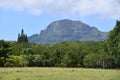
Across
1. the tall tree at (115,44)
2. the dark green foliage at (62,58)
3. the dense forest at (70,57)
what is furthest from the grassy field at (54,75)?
the dark green foliage at (62,58)

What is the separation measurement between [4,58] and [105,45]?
95.6 ft

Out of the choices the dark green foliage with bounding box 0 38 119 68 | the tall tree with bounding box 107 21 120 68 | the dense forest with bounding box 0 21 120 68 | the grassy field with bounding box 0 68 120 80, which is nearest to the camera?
the grassy field with bounding box 0 68 120 80

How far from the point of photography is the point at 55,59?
11294 centimetres

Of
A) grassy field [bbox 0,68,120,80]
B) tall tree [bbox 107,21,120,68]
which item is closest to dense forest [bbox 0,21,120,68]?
tall tree [bbox 107,21,120,68]

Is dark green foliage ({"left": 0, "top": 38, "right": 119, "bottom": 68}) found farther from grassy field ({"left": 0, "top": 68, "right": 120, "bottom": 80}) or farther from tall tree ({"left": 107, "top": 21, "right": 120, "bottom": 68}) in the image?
grassy field ({"left": 0, "top": 68, "right": 120, "bottom": 80})

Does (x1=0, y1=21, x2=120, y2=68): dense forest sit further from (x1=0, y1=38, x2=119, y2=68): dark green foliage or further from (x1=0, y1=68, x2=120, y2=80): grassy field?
(x1=0, y1=68, x2=120, y2=80): grassy field

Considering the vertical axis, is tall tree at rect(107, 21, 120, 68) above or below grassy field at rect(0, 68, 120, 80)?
above

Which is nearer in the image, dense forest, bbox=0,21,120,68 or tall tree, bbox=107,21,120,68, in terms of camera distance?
tall tree, bbox=107,21,120,68

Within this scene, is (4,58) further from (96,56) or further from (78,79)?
(78,79)

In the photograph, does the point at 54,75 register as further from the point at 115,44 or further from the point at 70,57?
the point at 70,57

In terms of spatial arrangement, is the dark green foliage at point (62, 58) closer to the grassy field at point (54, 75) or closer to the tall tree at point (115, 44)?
the tall tree at point (115, 44)

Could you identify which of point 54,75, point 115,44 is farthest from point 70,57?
point 54,75

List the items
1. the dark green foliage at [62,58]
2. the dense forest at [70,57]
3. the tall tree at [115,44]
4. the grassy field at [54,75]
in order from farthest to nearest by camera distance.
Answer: the dark green foliage at [62,58] → the dense forest at [70,57] → the tall tree at [115,44] → the grassy field at [54,75]

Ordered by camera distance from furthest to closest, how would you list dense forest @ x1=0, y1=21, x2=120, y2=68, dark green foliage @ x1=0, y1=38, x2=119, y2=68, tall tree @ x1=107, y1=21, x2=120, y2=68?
dark green foliage @ x1=0, y1=38, x2=119, y2=68 < dense forest @ x1=0, y1=21, x2=120, y2=68 < tall tree @ x1=107, y1=21, x2=120, y2=68
